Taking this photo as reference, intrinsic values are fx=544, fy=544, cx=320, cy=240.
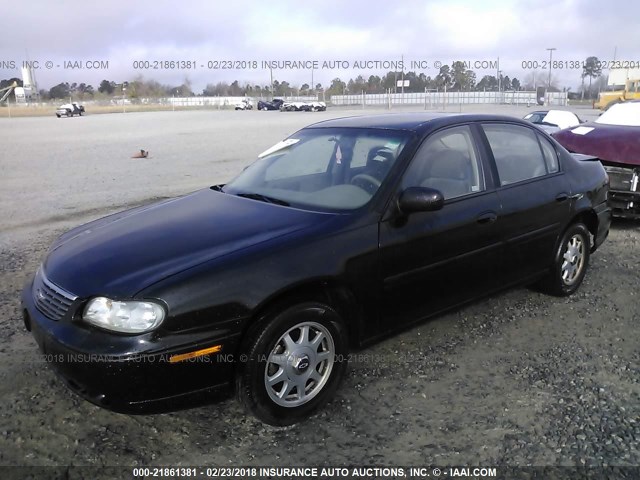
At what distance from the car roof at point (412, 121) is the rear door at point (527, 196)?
118 mm

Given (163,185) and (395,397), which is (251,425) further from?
(163,185)

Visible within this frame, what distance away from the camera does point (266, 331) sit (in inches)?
107

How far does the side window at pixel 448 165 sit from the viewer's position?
11.5 ft

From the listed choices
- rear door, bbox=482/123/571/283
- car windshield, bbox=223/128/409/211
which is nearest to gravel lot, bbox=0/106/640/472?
rear door, bbox=482/123/571/283

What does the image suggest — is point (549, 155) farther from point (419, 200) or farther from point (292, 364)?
point (292, 364)

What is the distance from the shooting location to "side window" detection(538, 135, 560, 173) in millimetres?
4480

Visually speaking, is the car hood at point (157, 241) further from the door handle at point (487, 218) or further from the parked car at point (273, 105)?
the parked car at point (273, 105)

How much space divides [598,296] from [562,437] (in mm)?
2367

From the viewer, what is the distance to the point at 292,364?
9.45 ft

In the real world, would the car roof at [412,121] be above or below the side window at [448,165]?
above

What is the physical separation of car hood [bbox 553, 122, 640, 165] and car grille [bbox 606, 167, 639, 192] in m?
0.12

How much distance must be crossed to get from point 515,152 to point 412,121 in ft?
3.08

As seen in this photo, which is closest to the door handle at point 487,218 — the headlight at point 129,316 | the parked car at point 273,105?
the headlight at point 129,316

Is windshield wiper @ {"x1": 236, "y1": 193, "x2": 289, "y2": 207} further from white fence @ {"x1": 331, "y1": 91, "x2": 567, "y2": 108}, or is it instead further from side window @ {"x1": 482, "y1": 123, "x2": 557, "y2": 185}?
white fence @ {"x1": 331, "y1": 91, "x2": 567, "y2": 108}
